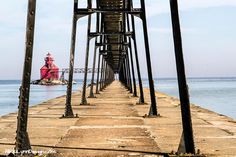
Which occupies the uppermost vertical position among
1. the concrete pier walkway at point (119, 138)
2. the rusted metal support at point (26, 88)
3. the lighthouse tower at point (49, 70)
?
the lighthouse tower at point (49, 70)

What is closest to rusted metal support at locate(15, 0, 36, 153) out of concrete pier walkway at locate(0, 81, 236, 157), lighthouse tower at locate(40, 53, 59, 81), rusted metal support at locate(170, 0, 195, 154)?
concrete pier walkway at locate(0, 81, 236, 157)

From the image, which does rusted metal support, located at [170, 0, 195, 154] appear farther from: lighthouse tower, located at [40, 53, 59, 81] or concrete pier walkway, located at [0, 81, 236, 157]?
lighthouse tower, located at [40, 53, 59, 81]

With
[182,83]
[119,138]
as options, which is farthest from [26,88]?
[119,138]

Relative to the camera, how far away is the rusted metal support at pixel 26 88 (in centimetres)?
556

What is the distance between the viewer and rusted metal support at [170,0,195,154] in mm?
5488

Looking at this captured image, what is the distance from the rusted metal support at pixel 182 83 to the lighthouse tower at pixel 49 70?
12425 cm

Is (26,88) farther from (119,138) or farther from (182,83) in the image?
(119,138)

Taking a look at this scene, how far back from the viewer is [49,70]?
13538cm

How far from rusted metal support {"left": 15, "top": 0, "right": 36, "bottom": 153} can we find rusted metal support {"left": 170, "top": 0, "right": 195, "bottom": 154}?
1.90m

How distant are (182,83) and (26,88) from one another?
2070 millimetres

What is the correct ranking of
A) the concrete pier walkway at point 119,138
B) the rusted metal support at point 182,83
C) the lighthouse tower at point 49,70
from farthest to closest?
the lighthouse tower at point 49,70
the concrete pier walkway at point 119,138
the rusted metal support at point 182,83

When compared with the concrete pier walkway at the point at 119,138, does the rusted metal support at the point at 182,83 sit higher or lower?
higher

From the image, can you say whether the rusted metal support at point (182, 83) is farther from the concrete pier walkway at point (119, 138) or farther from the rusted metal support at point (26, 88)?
the rusted metal support at point (26, 88)

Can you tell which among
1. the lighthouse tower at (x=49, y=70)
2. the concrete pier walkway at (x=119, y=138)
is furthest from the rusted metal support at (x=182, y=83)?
the lighthouse tower at (x=49, y=70)
